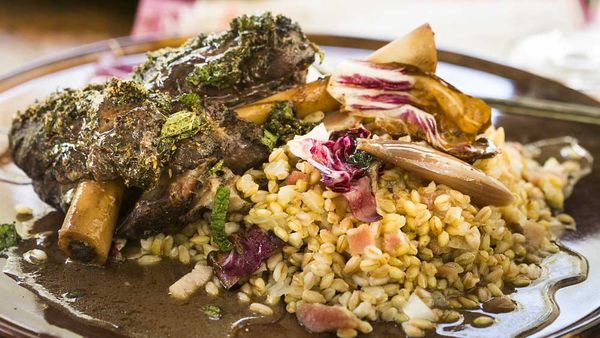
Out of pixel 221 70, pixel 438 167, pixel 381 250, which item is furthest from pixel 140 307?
pixel 438 167

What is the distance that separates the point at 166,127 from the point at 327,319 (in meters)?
1.22

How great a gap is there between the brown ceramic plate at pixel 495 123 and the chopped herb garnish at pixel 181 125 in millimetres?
997

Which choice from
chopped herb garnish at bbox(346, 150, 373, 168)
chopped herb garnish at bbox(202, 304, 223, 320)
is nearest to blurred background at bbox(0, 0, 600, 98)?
chopped herb garnish at bbox(346, 150, 373, 168)

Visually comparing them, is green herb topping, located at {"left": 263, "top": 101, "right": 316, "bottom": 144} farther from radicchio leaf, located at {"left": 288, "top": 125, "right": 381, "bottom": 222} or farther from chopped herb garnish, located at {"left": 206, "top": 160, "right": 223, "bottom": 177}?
chopped herb garnish, located at {"left": 206, "top": 160, "right": 223, "bottom": 177}

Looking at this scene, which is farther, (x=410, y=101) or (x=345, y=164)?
(x=410, y=101)

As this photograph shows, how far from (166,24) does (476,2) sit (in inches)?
156

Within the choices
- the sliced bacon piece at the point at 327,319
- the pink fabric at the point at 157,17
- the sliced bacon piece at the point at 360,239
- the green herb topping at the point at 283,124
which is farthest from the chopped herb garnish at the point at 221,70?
the pink fabric at the point at 157,17

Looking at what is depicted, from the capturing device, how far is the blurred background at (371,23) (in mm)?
7602

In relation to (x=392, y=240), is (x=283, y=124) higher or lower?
higher

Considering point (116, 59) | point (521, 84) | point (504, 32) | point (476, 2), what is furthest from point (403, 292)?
point (476, 2)

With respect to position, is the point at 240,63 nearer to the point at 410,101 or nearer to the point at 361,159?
the point at 361,159

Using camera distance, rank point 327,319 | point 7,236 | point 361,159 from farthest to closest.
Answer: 1. point 7,236
2. point 361,159
3. point 327,319

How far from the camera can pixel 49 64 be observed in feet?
18.4

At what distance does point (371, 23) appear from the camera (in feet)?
28.0
